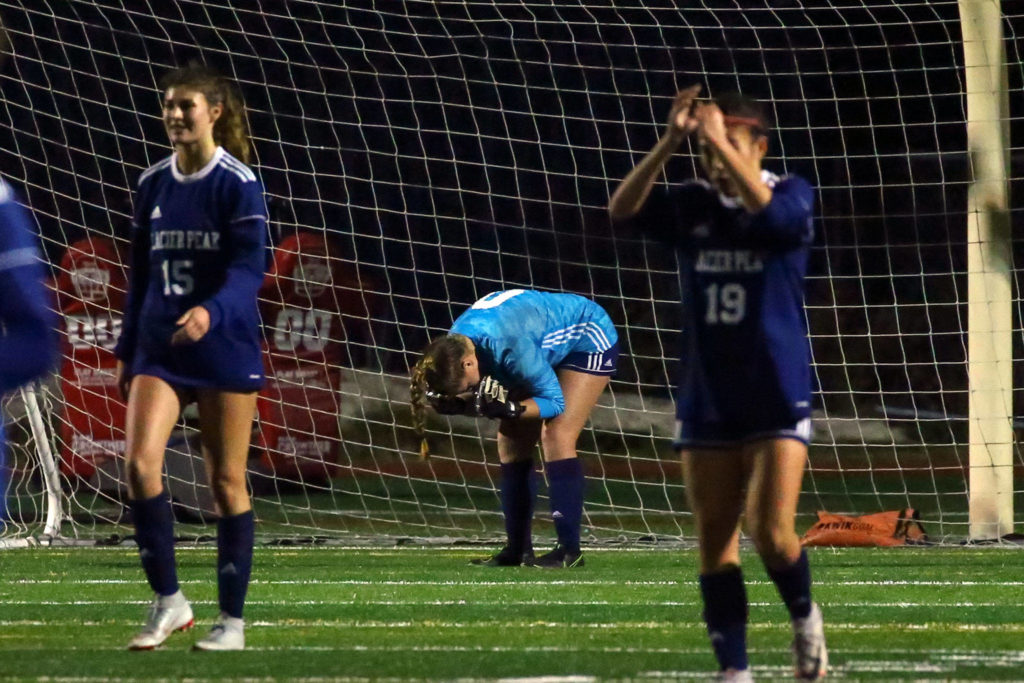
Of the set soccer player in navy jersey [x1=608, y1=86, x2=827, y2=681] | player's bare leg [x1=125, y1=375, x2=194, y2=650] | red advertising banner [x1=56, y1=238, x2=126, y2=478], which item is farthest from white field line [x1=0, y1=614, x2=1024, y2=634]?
red advertising banner [x1=56, y1=238, x2=126, y2=478]

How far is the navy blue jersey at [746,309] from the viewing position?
14.4 feet

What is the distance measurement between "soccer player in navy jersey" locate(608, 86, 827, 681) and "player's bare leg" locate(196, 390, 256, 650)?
1.48m

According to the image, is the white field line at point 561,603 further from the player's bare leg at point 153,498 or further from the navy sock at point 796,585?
the navy sock at point 796,585

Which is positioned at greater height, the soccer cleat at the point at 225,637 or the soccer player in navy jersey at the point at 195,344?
the soccer player in navy jersey at the point at 195,344

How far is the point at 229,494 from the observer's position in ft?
18.1

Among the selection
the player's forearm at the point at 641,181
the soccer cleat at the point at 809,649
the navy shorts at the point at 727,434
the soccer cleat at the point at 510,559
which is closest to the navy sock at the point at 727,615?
the soccer cleat at the point at 809,649

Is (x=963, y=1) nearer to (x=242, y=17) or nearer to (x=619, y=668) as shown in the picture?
(x=619, y=668)

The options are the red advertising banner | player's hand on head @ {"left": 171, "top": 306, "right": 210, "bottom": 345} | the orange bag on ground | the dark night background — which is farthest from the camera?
the dark night background

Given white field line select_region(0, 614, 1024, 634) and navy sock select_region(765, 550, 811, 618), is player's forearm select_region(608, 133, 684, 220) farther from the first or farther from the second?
white field line select_region(0, 614, 1024, 634)

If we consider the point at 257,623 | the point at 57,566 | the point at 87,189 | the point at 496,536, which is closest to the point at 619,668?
the point at 257,623

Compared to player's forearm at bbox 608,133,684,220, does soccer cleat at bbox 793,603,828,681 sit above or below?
below

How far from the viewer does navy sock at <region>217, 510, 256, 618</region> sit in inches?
215

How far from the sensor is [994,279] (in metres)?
10.3

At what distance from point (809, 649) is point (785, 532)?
0.29m
